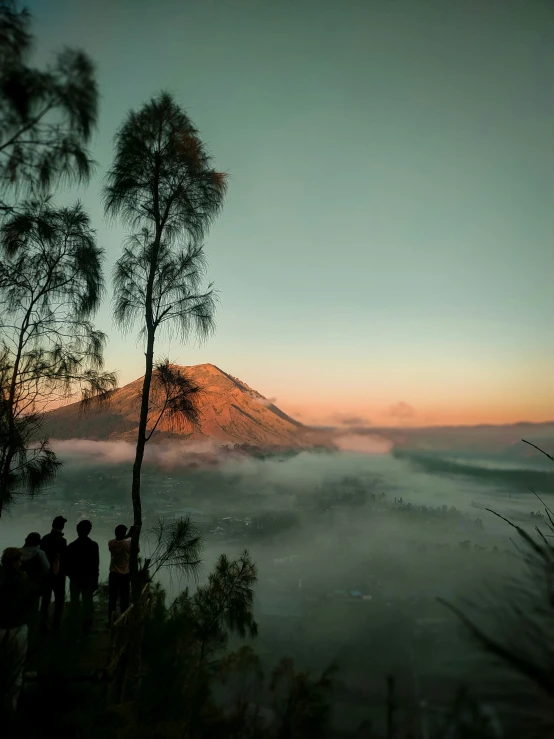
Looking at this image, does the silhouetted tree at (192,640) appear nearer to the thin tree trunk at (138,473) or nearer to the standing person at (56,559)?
the thin tree trunk at (138,473)

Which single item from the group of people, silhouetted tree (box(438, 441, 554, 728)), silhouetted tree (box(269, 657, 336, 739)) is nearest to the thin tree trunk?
the group of people

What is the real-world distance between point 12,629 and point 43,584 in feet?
5.43

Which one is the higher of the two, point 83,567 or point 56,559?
point 56,559

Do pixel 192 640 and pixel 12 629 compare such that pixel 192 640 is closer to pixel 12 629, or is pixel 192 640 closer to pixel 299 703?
pixel 299 703

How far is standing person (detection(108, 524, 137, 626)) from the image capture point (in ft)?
27.7

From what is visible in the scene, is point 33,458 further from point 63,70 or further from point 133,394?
point 63,70

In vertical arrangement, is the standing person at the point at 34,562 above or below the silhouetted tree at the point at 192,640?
above

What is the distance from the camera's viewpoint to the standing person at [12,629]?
15.2 feet

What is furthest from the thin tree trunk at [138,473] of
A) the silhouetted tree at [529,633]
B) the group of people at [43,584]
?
the silhouetted tree at [529,633]

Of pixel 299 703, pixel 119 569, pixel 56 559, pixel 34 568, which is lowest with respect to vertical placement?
pixel 299 703

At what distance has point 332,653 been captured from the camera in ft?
235

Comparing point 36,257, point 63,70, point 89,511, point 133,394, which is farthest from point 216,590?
point 89,511

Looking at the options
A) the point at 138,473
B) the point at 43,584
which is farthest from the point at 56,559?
the point at 138,473

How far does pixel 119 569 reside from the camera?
851cm
